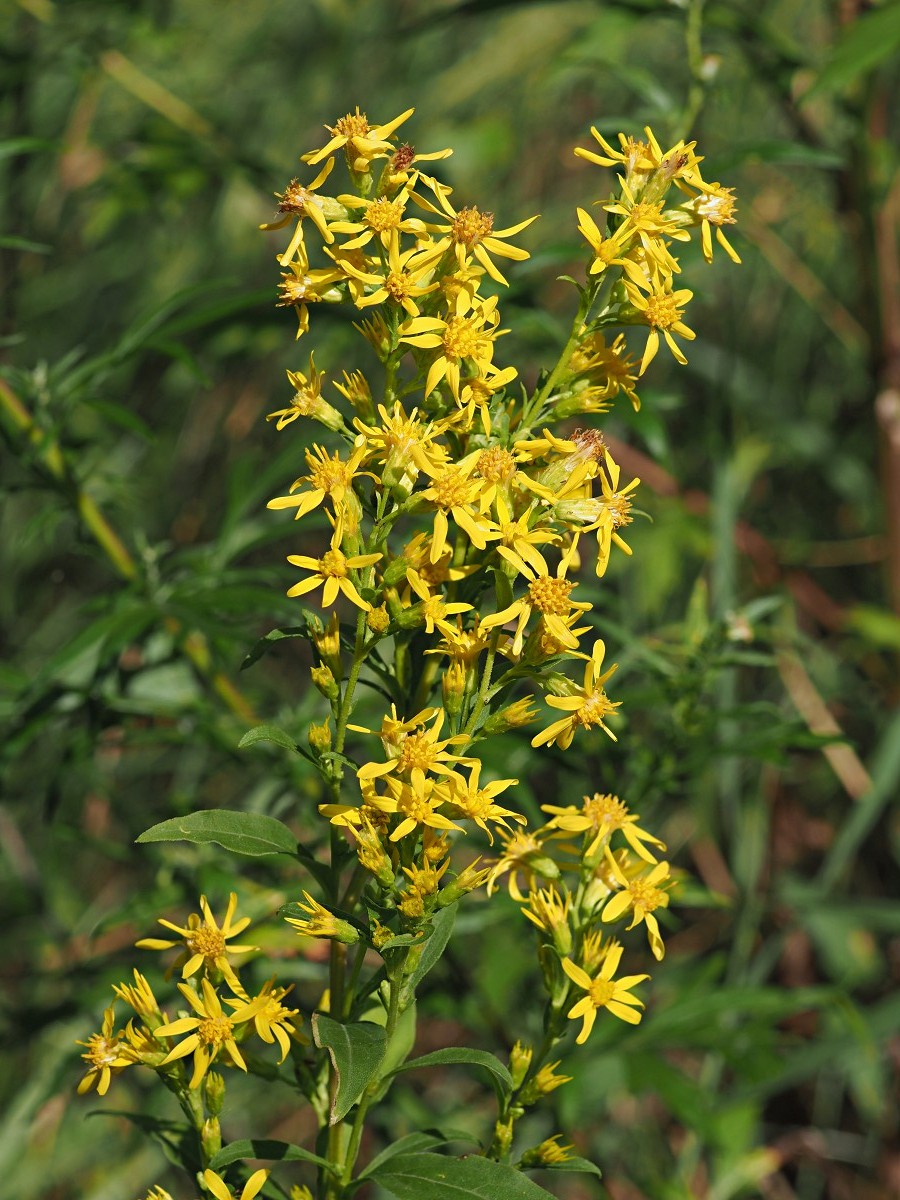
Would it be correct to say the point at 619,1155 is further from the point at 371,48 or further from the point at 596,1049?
the point at 371,48

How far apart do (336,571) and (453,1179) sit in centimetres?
66

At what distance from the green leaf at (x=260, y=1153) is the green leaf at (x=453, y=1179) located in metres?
0.08

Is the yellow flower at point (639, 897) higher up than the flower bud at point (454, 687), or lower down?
lower down

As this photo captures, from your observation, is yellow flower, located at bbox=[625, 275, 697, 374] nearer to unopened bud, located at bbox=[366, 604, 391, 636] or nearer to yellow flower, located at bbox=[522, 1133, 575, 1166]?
unopened bud, located at bbox=[366, 604, 391, 636]

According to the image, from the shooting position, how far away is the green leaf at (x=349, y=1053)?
1.23 meters

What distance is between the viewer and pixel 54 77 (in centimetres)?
474

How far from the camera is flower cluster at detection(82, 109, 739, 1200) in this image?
4.41 ft

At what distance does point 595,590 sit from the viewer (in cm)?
247

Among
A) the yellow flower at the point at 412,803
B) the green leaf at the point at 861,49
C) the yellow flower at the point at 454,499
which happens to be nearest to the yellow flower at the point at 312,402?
the yellow flower at the point at 454,499

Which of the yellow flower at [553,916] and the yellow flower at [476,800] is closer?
the yellow flower at [476,800]

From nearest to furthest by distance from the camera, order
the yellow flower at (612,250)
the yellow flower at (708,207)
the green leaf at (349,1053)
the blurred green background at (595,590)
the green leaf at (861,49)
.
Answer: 1. the green leaf at (349,1053)
2. the yellow flower at (612,250)
3. the yellow flower at (708,207)
4. the green leaf at (861,49)
5. the blurred green background at (595,590)

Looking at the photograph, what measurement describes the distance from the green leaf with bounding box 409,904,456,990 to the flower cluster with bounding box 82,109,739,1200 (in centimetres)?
1

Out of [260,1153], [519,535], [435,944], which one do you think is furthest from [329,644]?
[260,1153]

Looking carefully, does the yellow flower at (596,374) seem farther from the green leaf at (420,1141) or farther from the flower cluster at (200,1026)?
the green leaf at (420,1141)
